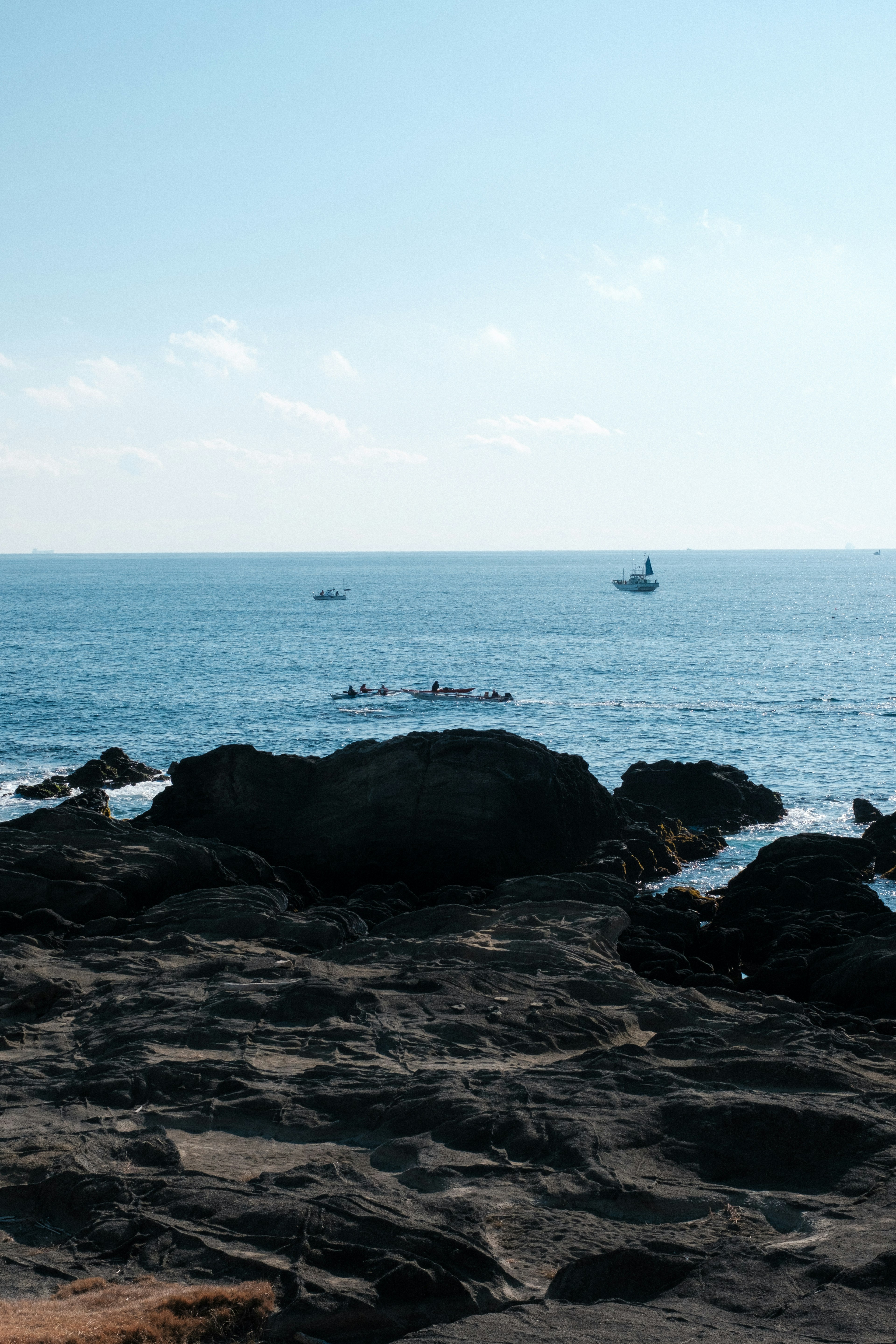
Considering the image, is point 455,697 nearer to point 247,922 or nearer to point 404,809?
point 404,809

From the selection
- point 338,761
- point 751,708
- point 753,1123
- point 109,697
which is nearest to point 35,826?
point 338,761

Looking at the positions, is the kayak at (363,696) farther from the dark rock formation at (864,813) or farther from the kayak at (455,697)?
the dark rock formation at (864,813)

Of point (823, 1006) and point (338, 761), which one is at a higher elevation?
point (338, 761)

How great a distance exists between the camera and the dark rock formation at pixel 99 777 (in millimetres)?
42531

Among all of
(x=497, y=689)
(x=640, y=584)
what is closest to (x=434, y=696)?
(x=497, y=689)

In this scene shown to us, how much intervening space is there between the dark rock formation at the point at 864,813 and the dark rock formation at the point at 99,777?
1138 inches

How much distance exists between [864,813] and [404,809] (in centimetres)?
1829

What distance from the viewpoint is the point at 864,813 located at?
38.2 meters

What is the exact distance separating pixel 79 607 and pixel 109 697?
95.9 metres

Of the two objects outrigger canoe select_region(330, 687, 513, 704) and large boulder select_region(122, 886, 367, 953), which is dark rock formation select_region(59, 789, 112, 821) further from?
outrigger canoe select_region(330, 687, 513, 704)

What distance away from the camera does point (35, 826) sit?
27734mm

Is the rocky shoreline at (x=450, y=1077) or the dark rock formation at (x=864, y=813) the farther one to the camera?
the dark rock formation at (x=864, y=813)

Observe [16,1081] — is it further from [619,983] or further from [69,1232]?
[619,983]

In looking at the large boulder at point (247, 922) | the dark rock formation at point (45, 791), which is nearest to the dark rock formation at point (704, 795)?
the large boulder at point (247, 922)
